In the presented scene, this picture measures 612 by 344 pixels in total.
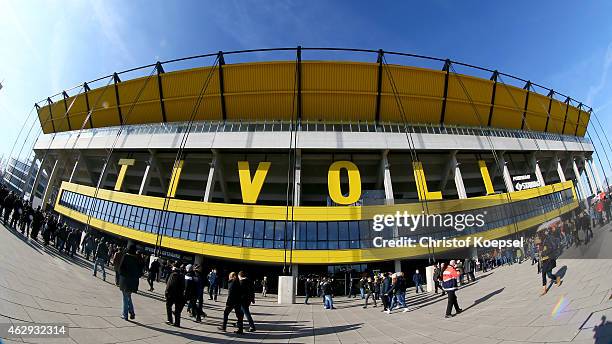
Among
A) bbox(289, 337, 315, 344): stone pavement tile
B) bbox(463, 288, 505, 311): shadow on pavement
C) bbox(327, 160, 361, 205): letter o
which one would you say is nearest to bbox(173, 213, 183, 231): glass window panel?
bbox(327, 160, 361, 205): letter o

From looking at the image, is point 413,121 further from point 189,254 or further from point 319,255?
point 189,254

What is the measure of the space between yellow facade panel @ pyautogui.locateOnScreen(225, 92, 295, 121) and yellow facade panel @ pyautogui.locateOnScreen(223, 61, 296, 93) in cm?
57

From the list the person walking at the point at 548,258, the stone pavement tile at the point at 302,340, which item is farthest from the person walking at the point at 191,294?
the person walking at the point at 548,258

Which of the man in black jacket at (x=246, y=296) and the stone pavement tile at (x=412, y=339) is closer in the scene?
the stone pavement tile at (x=412, y=339)

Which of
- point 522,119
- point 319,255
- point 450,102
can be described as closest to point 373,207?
point 319,255

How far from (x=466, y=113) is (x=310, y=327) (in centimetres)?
2703

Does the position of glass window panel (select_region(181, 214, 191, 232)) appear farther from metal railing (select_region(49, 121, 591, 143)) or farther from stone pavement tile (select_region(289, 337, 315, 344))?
stone pavement tile (select_region(289, 337, 315, 344))

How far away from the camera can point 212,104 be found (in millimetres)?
22719

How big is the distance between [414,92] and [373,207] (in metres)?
12.7

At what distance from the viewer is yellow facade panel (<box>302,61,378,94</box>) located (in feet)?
71.1

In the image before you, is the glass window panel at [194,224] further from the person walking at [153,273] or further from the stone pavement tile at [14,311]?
the stone pavement tile at [14,311]

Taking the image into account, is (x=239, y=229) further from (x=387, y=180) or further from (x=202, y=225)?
(x=387, y=180)

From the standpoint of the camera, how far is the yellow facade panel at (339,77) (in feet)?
71.1

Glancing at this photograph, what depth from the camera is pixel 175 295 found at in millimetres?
4004
